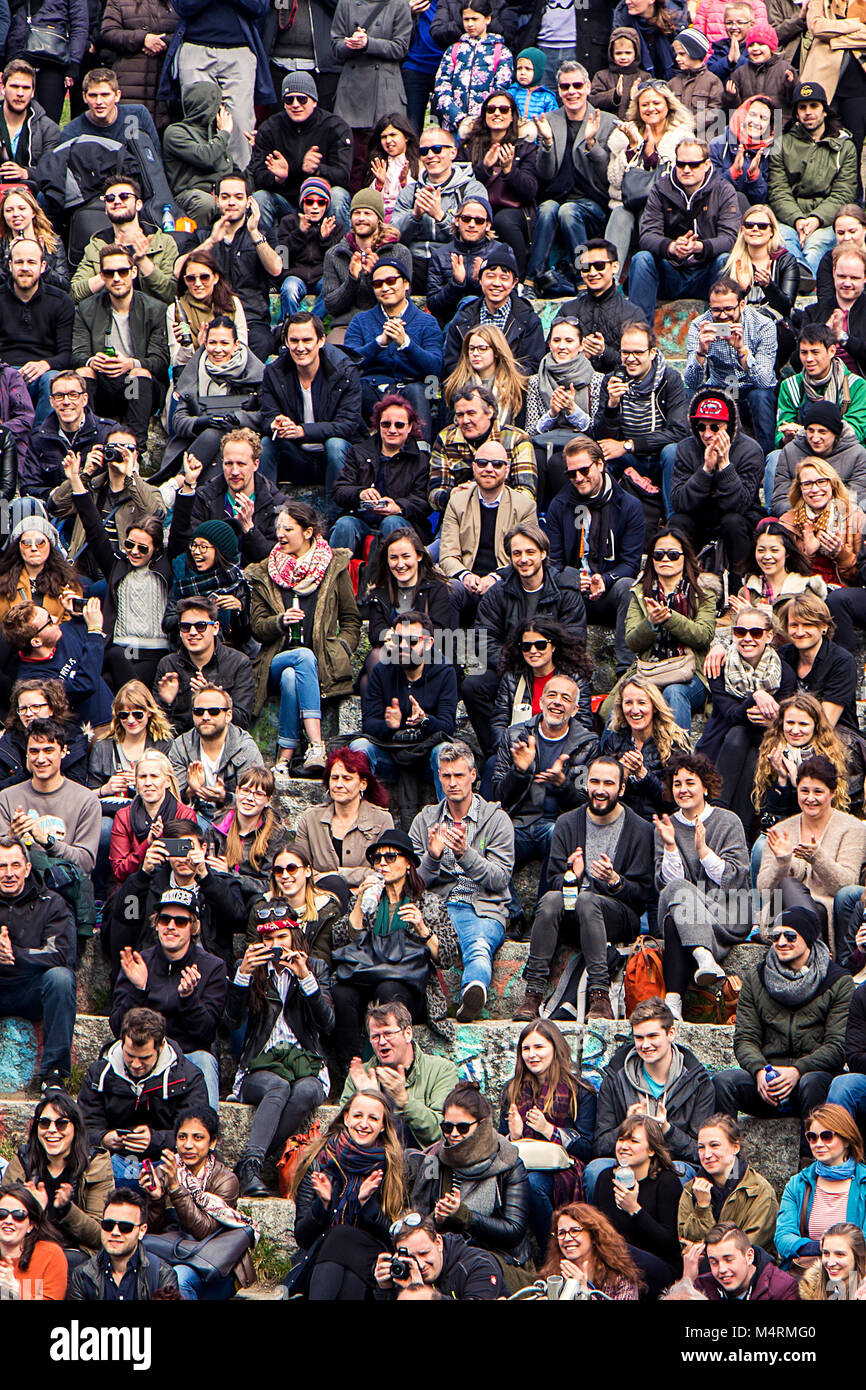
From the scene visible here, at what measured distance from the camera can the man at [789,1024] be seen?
1163 cm

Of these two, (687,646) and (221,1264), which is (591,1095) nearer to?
(221,1264)

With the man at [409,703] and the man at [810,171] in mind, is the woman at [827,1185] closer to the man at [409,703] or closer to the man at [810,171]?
the man at [409,703]

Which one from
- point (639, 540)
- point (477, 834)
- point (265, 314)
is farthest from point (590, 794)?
point (265, 314)

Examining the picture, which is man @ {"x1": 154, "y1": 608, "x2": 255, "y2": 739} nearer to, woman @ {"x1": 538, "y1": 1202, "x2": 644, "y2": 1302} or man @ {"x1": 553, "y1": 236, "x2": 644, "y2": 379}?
man @ {"x1": 553, "y1": 236, "x2": 644, "y2": 379}

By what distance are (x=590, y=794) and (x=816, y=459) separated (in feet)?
9.69

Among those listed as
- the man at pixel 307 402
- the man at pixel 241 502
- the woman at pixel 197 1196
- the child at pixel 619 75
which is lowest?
the woman at pixel 197 1196

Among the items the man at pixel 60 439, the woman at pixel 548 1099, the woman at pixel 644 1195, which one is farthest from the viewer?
the man at pixel 60 439

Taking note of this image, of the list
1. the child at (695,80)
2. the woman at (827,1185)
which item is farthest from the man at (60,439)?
the woman at (827,1185)

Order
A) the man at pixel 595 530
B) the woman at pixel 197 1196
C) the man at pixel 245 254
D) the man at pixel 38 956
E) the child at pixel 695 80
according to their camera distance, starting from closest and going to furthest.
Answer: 1. the woman at pixel 197 1196
2. the man at pixel 38 956
3. the man at pixel 595 530
4. the man at pixel 245 254
5. the child at pixel 695 80

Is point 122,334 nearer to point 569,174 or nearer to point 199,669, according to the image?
point 199,669

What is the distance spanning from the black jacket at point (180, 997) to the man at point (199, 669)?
1.99 m

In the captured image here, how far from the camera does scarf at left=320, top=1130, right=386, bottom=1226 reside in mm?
10672

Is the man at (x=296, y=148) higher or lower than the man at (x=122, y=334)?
higher

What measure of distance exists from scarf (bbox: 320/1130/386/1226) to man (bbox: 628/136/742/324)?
25.0ft
